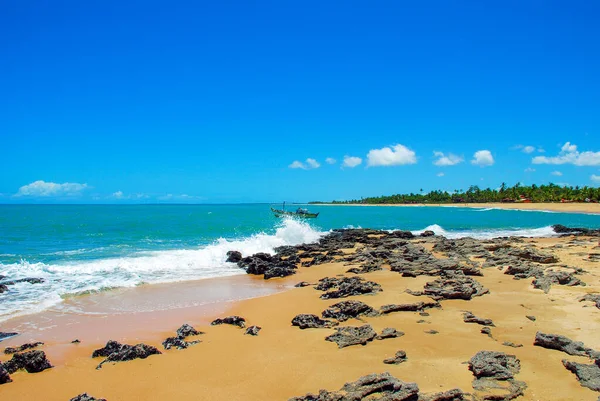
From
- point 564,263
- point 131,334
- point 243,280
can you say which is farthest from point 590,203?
point 131,334

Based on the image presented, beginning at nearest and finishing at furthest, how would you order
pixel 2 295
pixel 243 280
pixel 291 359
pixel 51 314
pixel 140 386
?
pixel 140 386 < pixel 291 359 < pixel 51 314 < pixel 2 295 < pixel 243 280

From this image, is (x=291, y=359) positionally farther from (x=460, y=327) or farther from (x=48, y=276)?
(x=48, y=276)

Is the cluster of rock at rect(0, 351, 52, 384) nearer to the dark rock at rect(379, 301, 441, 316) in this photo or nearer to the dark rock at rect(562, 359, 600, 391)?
the dark rock at rect(379, 301, 441, 316)

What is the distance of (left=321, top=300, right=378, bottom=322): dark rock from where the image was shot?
9.68 metres

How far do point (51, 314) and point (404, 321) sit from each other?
10610 mm

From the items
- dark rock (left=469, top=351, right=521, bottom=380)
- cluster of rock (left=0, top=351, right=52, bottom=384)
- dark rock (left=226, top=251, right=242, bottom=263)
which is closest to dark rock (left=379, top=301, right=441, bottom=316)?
dark rock (left=469, top=351, right=521, bottom=380)

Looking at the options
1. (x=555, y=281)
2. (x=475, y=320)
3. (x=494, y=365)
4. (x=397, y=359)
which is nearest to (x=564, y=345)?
(x=494, y=365)

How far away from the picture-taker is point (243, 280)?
16.9 m

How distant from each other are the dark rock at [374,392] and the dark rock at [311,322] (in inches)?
140

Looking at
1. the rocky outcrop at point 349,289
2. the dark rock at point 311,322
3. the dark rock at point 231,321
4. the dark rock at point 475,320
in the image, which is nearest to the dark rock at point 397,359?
the dark rock at point 311,322

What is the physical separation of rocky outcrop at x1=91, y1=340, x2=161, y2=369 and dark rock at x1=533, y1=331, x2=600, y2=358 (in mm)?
7798

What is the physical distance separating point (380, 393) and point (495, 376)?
197 cm

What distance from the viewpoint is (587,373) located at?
5.73 metres

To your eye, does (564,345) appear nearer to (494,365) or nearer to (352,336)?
(494,365)
